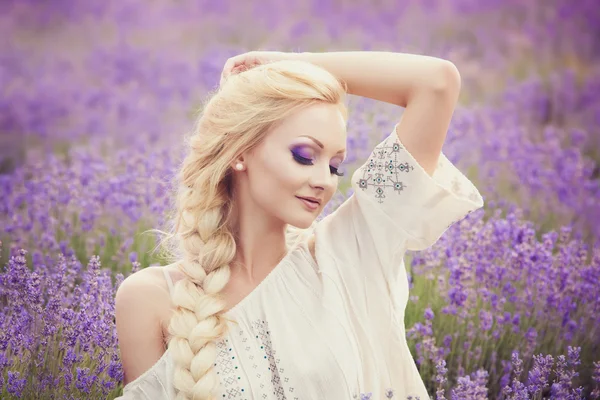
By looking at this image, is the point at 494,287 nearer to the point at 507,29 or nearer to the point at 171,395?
the point at 171,395

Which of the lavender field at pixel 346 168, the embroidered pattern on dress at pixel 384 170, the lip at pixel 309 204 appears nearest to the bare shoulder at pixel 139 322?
the lavender field at pixel 346 168

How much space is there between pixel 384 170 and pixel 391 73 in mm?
232

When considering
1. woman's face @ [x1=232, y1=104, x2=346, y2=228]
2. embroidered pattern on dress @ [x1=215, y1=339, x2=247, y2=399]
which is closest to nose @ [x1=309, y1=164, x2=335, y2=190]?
woman's face @ [x1=232, y1=104, x2=346, y2=228]

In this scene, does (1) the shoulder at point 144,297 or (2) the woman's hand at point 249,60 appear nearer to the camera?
(1) the shoulder at point 144,297

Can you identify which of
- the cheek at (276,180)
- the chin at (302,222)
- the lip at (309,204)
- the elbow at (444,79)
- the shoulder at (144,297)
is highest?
the elbow at (444,79)

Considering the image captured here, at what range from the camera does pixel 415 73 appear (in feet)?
6.72

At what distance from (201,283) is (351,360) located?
0.41 metres

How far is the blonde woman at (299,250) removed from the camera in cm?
203

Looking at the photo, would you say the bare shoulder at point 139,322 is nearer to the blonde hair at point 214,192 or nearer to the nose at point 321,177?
the blonde hair at point 214,192

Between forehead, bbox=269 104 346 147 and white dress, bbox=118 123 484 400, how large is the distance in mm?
105

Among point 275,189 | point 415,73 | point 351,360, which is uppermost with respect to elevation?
point 415,73

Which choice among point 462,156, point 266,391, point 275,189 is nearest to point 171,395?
point 266,391

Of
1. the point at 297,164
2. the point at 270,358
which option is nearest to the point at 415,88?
the point at 297,164

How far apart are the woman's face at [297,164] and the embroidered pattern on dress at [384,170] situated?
0.27 ft
